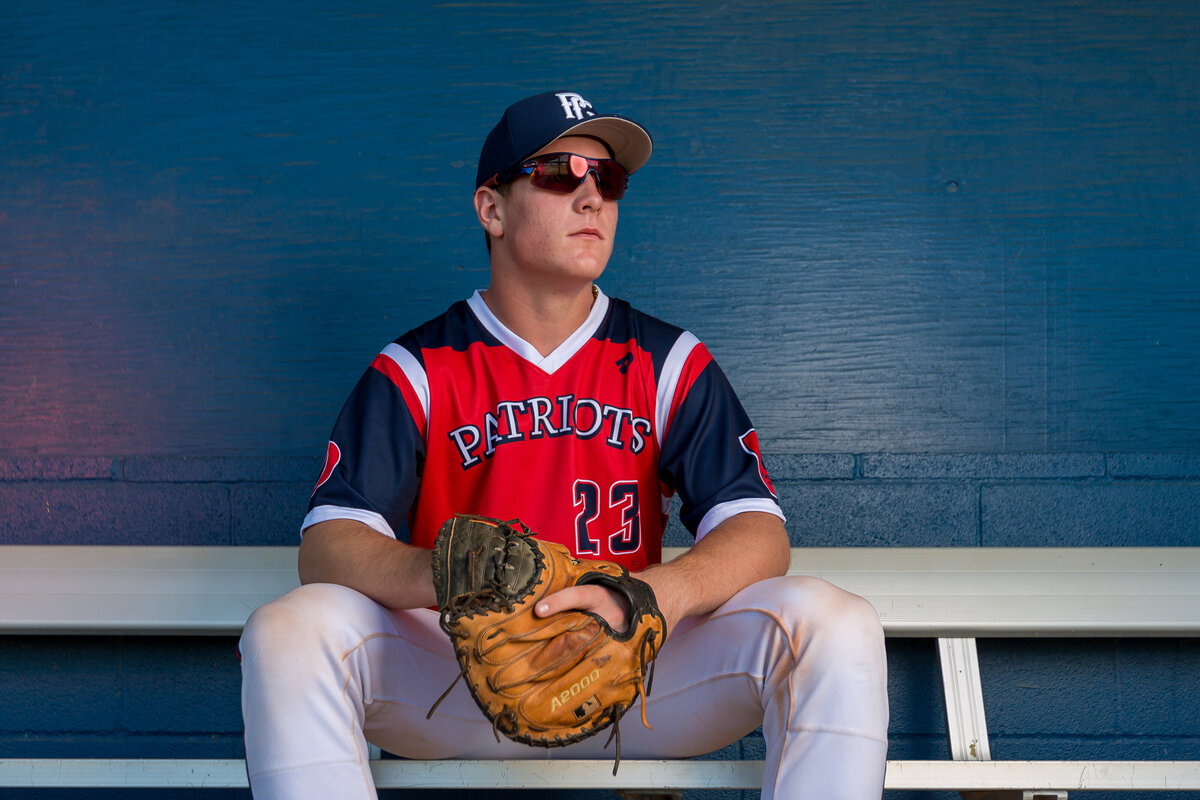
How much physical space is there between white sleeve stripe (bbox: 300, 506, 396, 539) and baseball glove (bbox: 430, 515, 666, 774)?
0.37 metres

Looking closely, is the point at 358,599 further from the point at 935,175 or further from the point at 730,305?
the point at 935,175

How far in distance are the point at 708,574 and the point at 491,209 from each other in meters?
0.85

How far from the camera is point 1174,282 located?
2.53 meters

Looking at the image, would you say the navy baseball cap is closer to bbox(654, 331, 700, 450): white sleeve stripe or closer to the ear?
the ear

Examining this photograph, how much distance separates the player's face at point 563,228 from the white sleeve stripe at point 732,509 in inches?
19.0

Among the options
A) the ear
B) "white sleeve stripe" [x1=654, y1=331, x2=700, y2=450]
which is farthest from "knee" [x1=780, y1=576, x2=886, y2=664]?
the ear

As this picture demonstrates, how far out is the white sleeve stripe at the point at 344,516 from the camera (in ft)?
5.35

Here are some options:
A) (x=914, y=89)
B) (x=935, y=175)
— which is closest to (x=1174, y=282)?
(x=935, y=175)

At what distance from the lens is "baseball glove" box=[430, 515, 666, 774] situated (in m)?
1.27

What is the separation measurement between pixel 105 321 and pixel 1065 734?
2.70m

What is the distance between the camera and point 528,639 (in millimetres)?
1288

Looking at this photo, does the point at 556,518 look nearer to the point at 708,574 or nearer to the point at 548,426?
the point at 548,426

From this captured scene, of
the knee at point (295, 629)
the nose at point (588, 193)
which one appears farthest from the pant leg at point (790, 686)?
the nose at point (588, 193)

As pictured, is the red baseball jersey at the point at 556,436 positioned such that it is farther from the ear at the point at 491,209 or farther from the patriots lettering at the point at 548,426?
the ear at the point at 491,209
